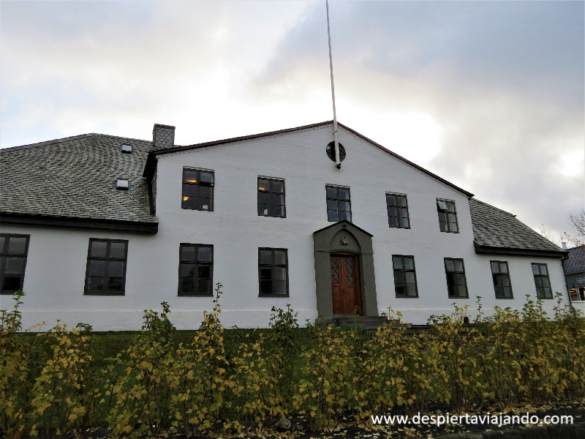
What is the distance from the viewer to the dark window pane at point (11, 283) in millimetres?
12914

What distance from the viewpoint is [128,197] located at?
16.1m

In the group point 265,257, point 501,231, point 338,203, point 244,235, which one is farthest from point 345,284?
point 501,231

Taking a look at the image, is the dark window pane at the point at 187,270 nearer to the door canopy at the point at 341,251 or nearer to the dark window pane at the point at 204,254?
the dark window pane at the point at 204,254

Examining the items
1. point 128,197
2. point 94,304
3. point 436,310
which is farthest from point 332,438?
point 436,310

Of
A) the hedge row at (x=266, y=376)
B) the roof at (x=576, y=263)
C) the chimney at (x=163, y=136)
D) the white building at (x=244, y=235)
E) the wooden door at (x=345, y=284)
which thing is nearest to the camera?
the hedge row at (x=266, y=376)

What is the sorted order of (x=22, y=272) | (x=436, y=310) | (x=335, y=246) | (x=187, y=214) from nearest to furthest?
(x=22, y=272), (x=187, y=214), (x=335, y=246), (x=436, y=310)

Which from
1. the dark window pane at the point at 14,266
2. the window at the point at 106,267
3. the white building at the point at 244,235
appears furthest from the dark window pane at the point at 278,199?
the dark window pane at the point at 14,266

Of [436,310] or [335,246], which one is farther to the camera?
[436,310]

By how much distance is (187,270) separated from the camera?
15.4m

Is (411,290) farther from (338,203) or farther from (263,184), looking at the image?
(263,184)

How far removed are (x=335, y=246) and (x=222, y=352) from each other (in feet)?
41.8

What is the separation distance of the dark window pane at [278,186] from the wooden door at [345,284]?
3.81m

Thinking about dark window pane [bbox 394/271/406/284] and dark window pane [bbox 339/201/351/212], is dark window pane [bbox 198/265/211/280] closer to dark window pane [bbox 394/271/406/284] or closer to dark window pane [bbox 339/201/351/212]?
dark window pane [bbox 339/201/351/212]

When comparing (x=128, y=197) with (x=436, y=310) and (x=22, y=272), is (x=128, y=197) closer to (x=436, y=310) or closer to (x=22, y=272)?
(x=22, y=272)
